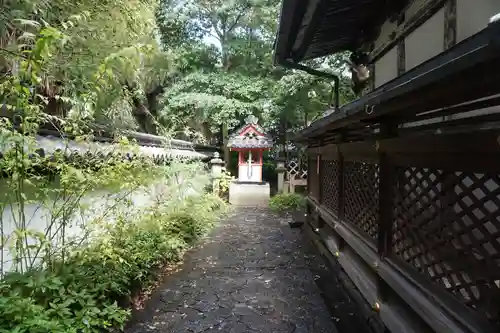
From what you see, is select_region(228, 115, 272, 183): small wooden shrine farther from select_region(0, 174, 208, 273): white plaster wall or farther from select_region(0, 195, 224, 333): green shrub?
select_region(0, 195, 224, 333): green shrub

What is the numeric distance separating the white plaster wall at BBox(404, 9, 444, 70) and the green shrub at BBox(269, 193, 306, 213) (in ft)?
26.0

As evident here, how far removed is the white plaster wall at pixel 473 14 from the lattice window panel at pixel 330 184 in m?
2.44

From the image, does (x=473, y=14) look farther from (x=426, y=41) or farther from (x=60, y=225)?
(x=60, y=225)

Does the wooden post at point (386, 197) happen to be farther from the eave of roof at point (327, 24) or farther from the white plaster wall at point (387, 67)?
the white plaster wall at point (387, 67)

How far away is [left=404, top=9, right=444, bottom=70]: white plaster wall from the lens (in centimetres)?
404

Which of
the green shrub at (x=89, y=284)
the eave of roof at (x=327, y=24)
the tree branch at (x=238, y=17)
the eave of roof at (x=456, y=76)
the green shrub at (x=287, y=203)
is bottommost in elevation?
the green shrub at (x=287, y=203)

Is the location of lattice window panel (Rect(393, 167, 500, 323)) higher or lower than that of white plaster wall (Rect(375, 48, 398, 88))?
lower

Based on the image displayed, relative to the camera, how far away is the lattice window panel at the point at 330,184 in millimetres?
5539

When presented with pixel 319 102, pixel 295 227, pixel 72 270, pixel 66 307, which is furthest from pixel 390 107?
pixel 319 102

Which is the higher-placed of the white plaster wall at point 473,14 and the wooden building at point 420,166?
the white plaster wall at point 473,14

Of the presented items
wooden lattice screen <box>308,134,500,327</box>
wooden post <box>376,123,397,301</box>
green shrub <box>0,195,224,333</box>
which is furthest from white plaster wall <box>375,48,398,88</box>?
green shrub <box>0,195,224,333</box>

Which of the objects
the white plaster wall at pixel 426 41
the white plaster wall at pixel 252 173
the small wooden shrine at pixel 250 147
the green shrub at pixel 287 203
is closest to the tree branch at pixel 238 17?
the small wooden shrine at pixel 250 147

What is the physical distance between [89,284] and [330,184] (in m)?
4.02

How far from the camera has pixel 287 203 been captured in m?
12.9
